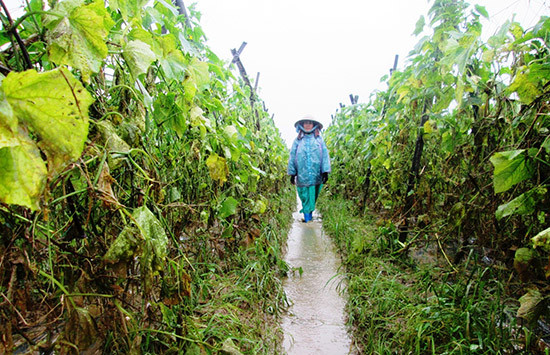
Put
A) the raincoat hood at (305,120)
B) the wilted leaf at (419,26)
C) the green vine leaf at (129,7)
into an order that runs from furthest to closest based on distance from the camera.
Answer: the raincoat hood at (305,120)
the wilted leaf at (419,26)
the green vine leaf at (129,7)

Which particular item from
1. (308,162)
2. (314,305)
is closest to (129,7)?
(314,305)

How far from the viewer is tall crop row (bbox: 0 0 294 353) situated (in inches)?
19.0

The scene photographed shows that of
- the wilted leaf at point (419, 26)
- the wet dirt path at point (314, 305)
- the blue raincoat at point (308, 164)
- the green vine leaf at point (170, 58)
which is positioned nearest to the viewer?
the green vine leaf at point (170, 58)

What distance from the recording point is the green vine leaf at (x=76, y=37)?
703mm

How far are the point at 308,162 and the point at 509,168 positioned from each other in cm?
393

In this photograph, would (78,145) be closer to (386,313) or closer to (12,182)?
(12,182)

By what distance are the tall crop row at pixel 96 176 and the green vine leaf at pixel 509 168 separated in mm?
1281

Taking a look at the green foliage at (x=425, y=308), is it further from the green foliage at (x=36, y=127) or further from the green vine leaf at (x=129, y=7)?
the green vine leaf at (x=129, y=7)

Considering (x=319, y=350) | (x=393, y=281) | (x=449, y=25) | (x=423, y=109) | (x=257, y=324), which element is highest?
(x=449, y=25)

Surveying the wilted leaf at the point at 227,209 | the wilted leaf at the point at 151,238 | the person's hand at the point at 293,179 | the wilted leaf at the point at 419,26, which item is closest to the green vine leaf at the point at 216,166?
the wilted leaf at the point at 227,209

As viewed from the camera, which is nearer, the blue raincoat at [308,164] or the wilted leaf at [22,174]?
the wilted leaf at [22,174]

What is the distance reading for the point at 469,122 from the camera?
6.60ft

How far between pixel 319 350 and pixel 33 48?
1.93 metres

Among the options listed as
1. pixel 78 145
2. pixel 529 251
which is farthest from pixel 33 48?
pixel 529 251
